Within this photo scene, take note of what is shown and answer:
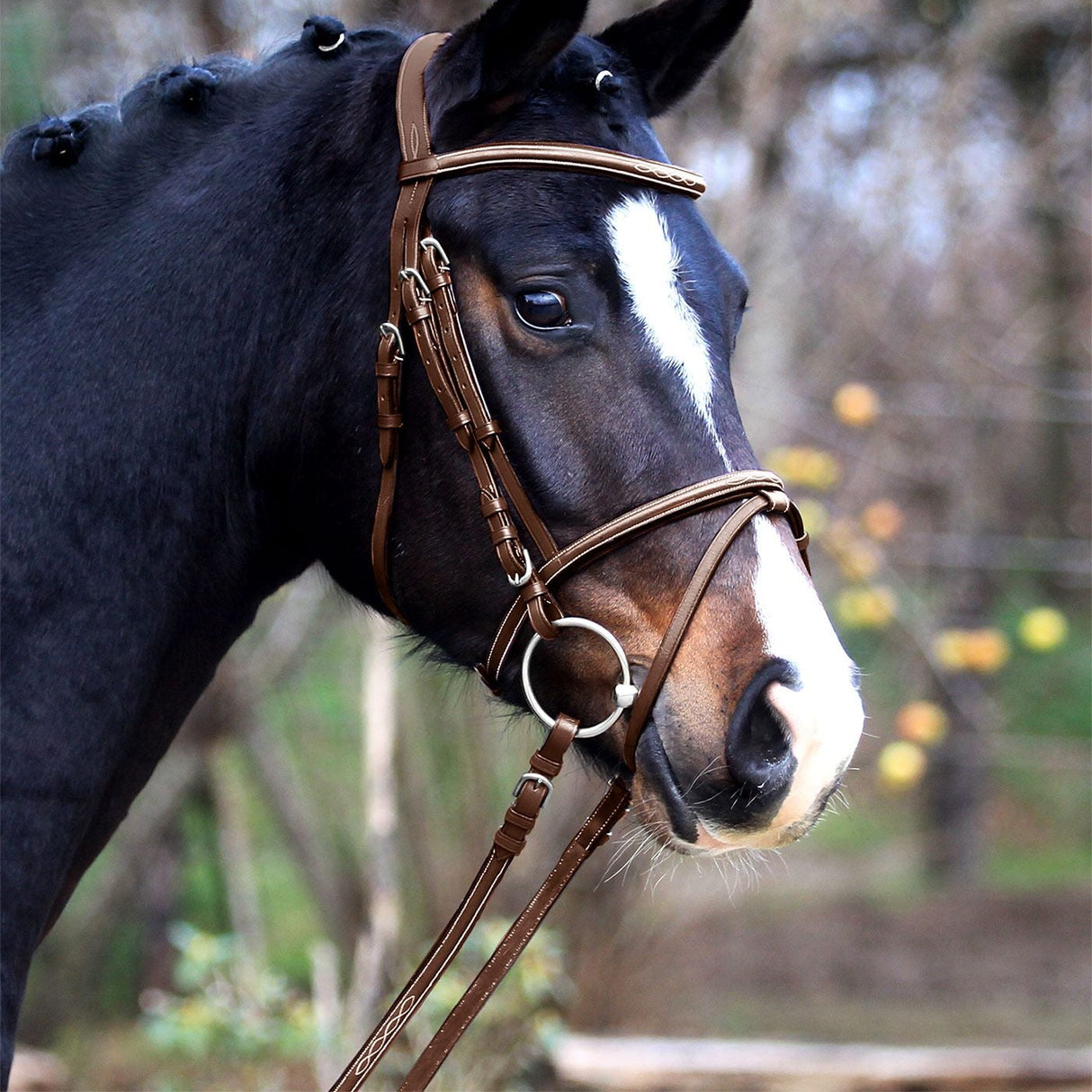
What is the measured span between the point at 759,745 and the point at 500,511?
19.1 inches

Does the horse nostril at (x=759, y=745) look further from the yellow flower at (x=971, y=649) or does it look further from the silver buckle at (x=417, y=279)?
the yellow flower at (x=971, y=649)

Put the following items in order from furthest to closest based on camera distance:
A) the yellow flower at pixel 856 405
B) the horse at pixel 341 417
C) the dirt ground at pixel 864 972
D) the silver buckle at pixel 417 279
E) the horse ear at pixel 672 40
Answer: the dirt ground at pixel 864 972
the yellow flower at pixel 856 405
the horse ear at pixel 672 40
the silver buckle at pixel 417 279
the horse at pixel 341 417

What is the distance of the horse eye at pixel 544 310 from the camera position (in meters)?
1.71

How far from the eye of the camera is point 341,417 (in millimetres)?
1852

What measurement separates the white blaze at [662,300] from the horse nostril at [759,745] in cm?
34

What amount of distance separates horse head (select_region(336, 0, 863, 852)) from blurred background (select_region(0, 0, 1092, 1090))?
43cm

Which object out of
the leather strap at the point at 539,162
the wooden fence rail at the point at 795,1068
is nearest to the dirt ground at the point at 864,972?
the wooden fence rail at the point at 795,1068

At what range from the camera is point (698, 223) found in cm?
187

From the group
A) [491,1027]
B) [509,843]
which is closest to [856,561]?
[491,1027]

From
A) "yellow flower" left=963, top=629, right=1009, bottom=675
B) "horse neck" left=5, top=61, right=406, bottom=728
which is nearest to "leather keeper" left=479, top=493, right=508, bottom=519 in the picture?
"horse neck" left=5, top=61, right=406, bottom=728

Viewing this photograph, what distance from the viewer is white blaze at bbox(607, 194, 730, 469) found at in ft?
5.60

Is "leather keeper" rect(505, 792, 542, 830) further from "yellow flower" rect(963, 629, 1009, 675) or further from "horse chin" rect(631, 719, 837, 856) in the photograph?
"yellow flower" rect(963, 629, 1009, 675)

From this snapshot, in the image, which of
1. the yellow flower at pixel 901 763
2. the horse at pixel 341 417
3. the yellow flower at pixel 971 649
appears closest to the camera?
the horse at pixel 341 417

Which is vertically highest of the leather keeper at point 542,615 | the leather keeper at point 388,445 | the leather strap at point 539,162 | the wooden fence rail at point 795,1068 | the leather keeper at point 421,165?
the leather keeper at point 421,165
